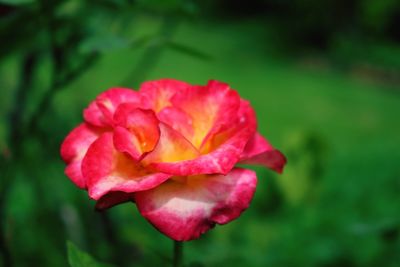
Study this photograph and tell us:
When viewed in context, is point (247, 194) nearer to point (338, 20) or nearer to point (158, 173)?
point (158, 173)

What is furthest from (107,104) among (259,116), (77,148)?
(259,116)

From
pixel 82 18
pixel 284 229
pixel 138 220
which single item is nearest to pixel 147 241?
pixel 138 220

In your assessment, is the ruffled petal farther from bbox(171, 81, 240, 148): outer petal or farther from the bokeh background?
the bokeh background

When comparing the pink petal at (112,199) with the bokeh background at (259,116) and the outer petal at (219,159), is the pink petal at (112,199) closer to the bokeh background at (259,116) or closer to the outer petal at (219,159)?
the outer petal at (219,159)

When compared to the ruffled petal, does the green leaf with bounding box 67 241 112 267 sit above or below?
below

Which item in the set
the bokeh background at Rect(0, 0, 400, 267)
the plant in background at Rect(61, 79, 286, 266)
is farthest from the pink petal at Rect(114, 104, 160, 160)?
the bokeh background at Rect(0, 0, 400, 267)

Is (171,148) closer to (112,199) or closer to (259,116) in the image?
(112,199)
